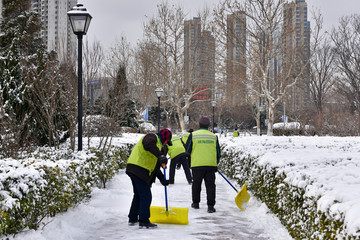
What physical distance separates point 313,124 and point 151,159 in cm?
2744

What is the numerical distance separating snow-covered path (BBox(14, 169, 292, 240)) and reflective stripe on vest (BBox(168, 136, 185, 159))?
2402 mm

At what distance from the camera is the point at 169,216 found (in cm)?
642

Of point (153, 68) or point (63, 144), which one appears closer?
point (63, 144)

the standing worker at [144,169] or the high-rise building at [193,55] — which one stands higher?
the high-rise building at [193,55]

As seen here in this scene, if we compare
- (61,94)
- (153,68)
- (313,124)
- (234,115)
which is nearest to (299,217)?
(61,94)

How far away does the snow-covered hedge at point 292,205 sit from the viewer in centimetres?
349

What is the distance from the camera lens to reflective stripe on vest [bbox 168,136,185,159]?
10873mm

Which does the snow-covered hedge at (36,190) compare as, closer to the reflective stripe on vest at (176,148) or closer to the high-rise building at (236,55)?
the reflective stripe on vest at (176,148)

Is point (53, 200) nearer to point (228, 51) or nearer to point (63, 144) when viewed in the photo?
point (63, 144)

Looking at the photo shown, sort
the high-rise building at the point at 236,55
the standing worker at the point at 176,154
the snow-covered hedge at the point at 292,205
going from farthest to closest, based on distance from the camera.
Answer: the high-rise building at the point at 236,55 < the standing worker at the point at 176,154 < the snow-covered hedge at the point at 292,205

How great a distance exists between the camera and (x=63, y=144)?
564 inches

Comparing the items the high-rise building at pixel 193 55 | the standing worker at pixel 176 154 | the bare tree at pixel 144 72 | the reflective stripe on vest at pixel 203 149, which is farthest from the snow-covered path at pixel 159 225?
the bare tree at pixel 144 72

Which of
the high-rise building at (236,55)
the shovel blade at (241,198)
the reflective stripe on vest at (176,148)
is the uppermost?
the high-rise building at (236,55)

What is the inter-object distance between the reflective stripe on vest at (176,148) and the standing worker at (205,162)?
317 cm
